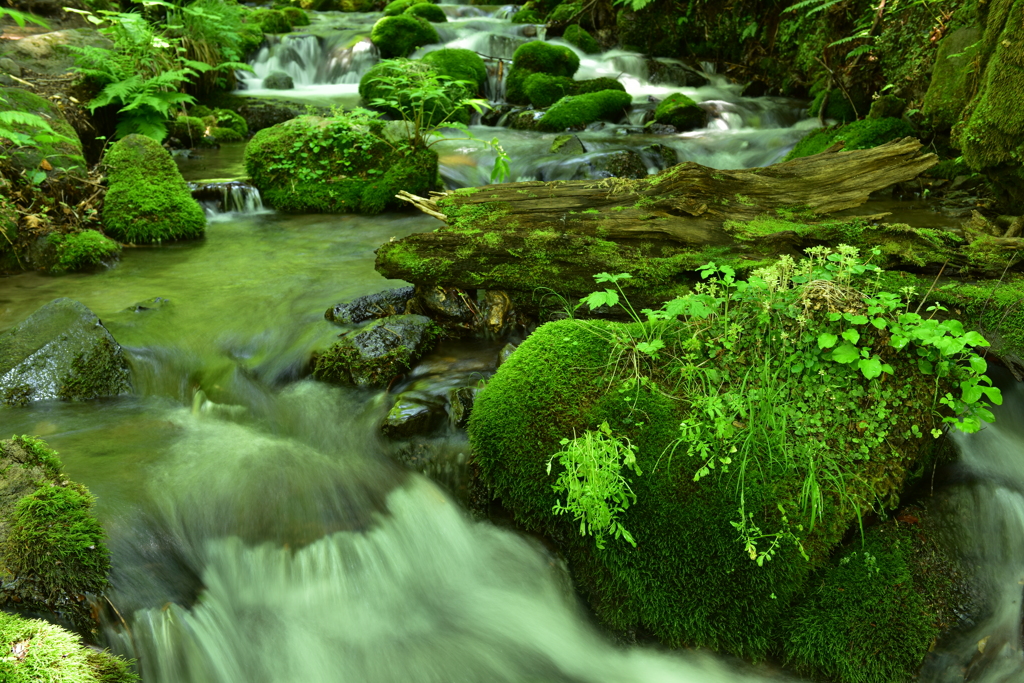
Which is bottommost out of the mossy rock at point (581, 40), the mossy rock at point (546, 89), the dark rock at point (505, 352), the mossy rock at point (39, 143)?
the dark rock at point (505, 352)

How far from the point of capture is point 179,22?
39.6 feet

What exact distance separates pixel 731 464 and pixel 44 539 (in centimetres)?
284

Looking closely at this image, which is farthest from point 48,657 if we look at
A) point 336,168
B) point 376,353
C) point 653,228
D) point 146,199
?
point 336,168

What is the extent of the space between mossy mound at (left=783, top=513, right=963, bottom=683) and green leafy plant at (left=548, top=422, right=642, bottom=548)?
2.77 feet

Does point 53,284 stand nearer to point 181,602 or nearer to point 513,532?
point 181,602

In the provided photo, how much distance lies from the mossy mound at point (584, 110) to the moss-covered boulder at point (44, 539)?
951 cm

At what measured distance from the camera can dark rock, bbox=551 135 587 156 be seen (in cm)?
904

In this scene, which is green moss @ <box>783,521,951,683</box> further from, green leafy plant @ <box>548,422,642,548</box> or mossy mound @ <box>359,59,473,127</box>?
mossy mound @ <box>359,59,473,127</box>

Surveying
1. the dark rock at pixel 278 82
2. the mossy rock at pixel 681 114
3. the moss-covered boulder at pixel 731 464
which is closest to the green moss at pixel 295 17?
the dark rock at pixel 278 82

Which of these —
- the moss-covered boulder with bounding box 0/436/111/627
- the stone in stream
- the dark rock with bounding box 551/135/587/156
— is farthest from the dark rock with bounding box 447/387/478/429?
the dark rock with bounding box 551/135/587/156

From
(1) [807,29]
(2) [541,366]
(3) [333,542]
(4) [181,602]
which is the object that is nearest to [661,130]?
(1) [807,29]

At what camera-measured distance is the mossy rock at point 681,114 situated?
10672 millimetres

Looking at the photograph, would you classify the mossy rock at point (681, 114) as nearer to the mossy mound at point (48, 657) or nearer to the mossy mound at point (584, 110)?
the mossy mound at point (584, 110)

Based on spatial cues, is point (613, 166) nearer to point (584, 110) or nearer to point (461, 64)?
point (584, 110)
